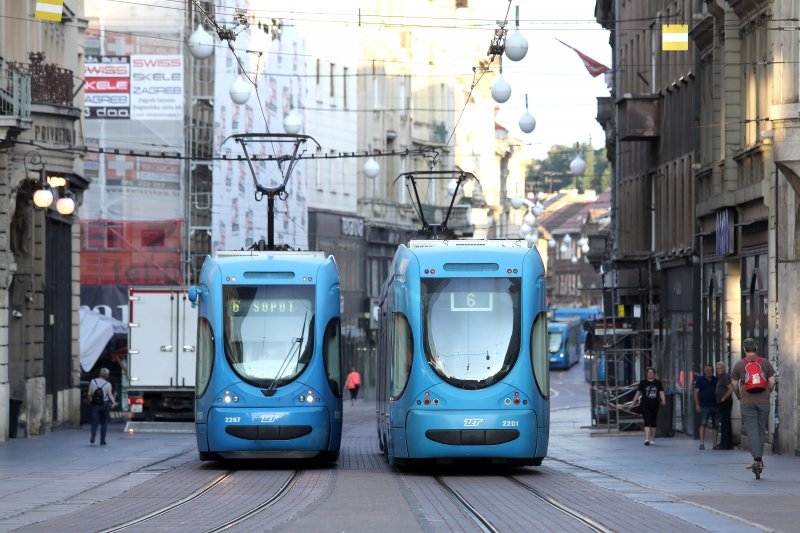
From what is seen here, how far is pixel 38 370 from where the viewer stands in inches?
1661

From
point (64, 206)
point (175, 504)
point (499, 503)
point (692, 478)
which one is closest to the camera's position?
point (499, 503)

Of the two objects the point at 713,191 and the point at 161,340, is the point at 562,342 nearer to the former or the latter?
the point at 161,340

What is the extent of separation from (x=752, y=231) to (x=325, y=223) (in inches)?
1883

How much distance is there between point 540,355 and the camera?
25000 millimetres

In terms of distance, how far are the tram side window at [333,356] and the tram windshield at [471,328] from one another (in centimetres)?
273

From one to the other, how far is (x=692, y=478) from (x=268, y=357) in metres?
6.50

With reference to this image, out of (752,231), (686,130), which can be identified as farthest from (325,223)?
(752,231)

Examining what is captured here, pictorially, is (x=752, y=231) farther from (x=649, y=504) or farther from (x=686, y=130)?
(x=649, y=504)

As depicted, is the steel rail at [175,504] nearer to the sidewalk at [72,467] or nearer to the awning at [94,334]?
the sidewalk at [72,467]

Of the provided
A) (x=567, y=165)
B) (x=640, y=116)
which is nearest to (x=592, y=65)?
(x=640, y=116)

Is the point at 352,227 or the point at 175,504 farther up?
the point at 352,227

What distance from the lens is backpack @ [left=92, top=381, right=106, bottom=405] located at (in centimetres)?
3706

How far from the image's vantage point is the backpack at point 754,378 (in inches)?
958

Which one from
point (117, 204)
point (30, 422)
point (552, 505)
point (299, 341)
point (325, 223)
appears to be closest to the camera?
point (552, 505)
